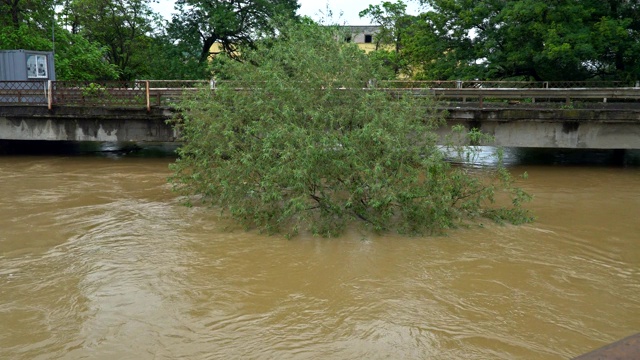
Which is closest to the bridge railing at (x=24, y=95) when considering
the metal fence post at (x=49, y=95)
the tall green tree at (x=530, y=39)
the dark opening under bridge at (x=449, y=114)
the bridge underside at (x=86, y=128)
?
the dark opening under bridge at (x=449, y=114)

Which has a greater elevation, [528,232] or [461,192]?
[461,192]

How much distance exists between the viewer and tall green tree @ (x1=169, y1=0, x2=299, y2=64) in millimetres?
29719

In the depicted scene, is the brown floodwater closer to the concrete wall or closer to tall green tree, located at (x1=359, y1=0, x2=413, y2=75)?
the concrete wall

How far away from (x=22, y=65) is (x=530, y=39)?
21.3 meters

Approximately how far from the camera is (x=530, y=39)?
75.7 feet

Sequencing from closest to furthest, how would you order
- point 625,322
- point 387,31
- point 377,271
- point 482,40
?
1. point 625,322
2. point 377,271
3. point 482,40
4. point 387,31

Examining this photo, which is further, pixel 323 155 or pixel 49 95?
pixel 49 95

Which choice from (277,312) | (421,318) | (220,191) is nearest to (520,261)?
(421,318)

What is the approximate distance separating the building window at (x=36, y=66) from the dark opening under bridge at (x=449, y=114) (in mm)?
1503

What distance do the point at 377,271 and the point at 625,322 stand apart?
3.26 m

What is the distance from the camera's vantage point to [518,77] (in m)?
26.9

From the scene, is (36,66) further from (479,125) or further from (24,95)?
(479,125)

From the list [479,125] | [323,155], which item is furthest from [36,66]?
[479,125]

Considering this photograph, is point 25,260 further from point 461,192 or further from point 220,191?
point 461,192
